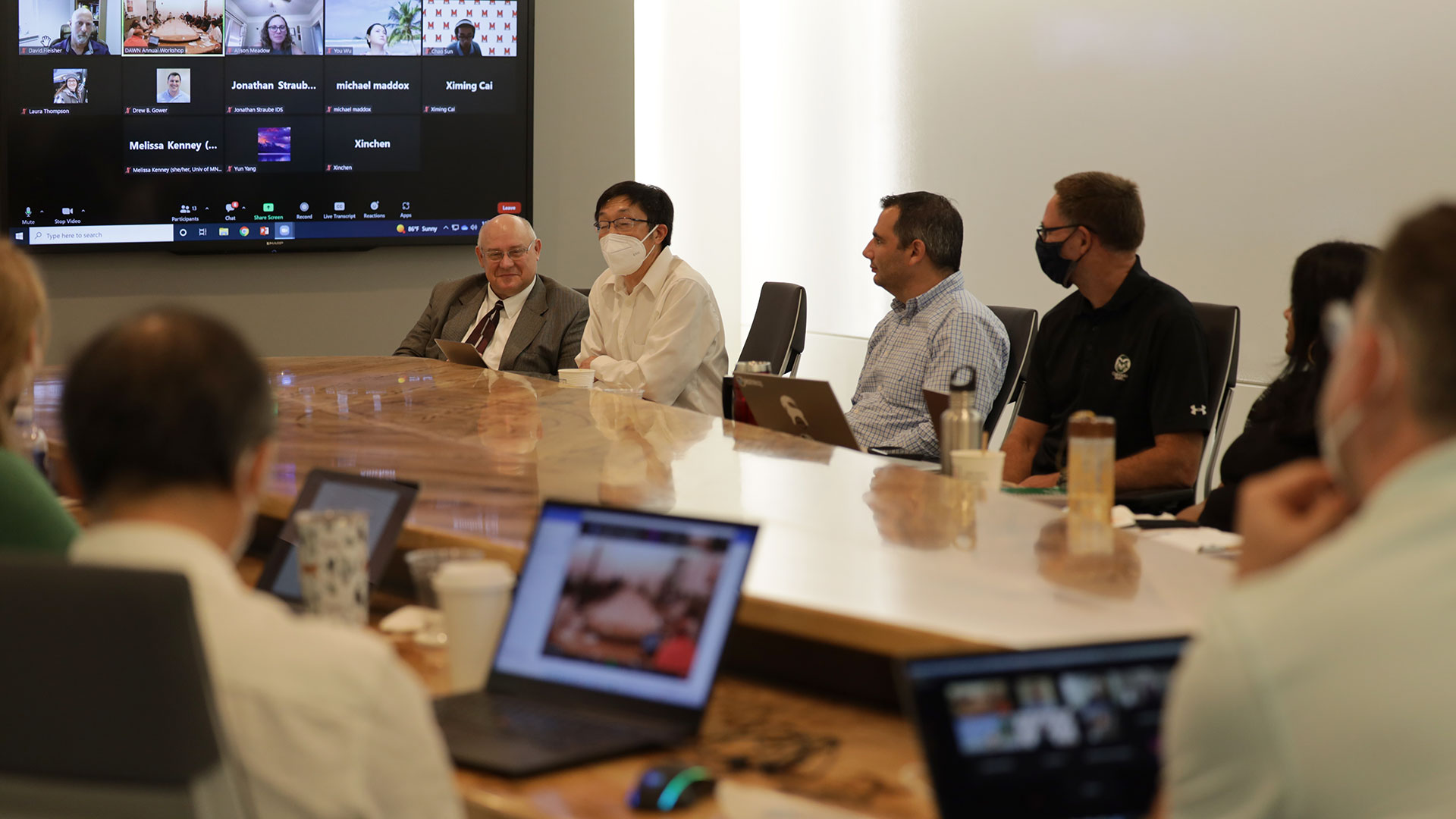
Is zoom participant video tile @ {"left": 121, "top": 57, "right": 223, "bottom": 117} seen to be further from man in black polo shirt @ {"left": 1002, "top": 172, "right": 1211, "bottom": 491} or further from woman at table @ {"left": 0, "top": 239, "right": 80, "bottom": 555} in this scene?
woman at table @ {"left": 0, "top": 239, "right": 80, "bottom": 555}

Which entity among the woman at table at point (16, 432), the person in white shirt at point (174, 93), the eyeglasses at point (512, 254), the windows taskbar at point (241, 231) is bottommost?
the woman at table at point (16, 432)

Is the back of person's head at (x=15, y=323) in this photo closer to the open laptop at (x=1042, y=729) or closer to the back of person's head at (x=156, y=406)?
the back of person's head at (x=156, y=406)

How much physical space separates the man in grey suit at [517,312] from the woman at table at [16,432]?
10.3ft

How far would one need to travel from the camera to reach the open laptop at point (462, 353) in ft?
15.4

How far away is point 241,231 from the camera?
6.00 meters

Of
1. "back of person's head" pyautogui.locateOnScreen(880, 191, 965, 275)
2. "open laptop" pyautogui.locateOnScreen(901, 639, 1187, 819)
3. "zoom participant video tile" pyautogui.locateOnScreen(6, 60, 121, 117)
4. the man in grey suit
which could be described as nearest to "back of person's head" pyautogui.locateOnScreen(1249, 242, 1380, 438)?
"back of person's head" pyautogui.locateOnScreen(880, 191, 965, 275)

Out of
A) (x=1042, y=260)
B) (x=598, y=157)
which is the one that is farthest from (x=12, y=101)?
(x=1042, y=260)

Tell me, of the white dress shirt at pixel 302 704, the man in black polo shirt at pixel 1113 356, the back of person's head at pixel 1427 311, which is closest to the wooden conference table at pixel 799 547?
the white dress shirt at pixel 302 704

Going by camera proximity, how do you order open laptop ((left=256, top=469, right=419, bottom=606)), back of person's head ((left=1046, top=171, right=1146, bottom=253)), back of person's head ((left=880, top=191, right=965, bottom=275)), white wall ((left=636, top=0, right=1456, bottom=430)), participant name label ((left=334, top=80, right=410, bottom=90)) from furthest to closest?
1. participant name label ((left=334, top=80, right=410, bottom=90))
2. white wall ((left=636, top=0, right=1456, bottom=430))
3. back of person's head ((left=880, top=191, right=965, bottom=275))
4. back of person's head ((left=1046, top=171, right=1146, bottom=253))
5. open laptop ((left=256, top=469, right=419, bottom=606))

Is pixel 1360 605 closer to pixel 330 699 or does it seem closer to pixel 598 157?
pixel 330 699

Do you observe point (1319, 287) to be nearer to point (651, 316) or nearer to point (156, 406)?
point (156, 406)

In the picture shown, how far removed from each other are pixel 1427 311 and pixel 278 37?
5747 millimetres

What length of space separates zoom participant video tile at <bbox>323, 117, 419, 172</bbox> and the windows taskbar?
247 millimetres

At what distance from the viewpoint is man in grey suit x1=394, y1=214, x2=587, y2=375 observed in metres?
5.00
